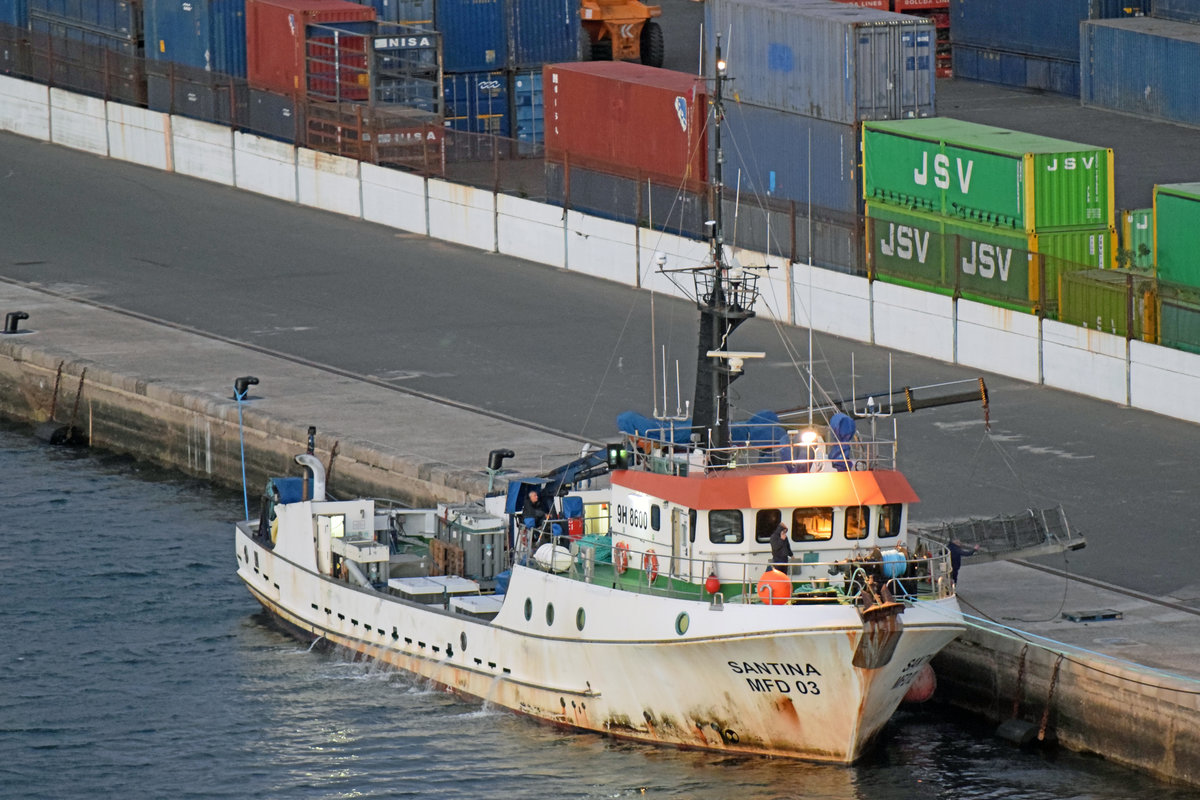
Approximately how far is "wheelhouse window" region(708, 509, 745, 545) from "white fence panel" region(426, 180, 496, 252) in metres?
30.6

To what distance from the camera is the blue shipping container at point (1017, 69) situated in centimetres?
8388

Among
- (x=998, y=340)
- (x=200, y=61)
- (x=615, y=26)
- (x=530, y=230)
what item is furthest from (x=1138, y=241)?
(x=615, y=26)

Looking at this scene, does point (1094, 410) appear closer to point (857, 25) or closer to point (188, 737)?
point (857, 25)

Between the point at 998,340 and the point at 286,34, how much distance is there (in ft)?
89.0

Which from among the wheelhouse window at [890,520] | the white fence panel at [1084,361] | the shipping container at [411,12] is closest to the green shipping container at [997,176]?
the white fence panel at [1084,361]

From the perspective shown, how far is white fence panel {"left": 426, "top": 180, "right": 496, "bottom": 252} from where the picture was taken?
64.6 metres

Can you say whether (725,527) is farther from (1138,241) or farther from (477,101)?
(477,101)

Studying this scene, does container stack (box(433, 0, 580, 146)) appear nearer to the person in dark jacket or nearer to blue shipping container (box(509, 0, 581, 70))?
blue shipping container (box(509, 0, 581, 70))

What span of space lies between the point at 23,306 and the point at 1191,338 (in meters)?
27.3

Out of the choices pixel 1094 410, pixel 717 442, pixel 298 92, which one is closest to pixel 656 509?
pixel 717 442

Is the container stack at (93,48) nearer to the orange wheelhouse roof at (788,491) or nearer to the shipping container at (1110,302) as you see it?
the shipping container at (1110,302)

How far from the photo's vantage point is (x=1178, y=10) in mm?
79125

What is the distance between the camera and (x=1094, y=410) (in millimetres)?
49219

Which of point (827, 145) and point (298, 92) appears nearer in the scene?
point (827, 145)
